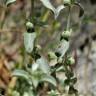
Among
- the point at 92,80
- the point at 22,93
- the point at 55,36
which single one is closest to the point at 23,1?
the point at 55,36

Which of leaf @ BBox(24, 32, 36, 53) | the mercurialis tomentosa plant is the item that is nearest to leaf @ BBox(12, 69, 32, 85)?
the mercurialis tomentosa plant

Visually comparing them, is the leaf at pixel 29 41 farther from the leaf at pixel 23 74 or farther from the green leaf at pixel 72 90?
the green leaf at pixel 72 90

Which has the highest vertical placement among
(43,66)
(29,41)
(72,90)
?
(29,41)

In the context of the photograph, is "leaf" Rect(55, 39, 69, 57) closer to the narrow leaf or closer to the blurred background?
the narrow leaf

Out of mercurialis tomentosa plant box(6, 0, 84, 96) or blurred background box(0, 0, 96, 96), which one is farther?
blurred background box(0, 0, 96, 96)

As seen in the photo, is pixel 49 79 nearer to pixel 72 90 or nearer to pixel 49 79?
pixel 49 79

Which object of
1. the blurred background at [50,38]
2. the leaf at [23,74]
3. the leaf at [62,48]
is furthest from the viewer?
the blurred background at [50,38]

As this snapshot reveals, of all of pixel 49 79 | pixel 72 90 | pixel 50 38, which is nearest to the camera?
pixel 49 79

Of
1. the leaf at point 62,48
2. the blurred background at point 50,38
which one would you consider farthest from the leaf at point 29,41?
the blurred background at point 50,38

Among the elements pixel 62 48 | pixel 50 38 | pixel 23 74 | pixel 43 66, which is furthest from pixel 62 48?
pixel 50 38
